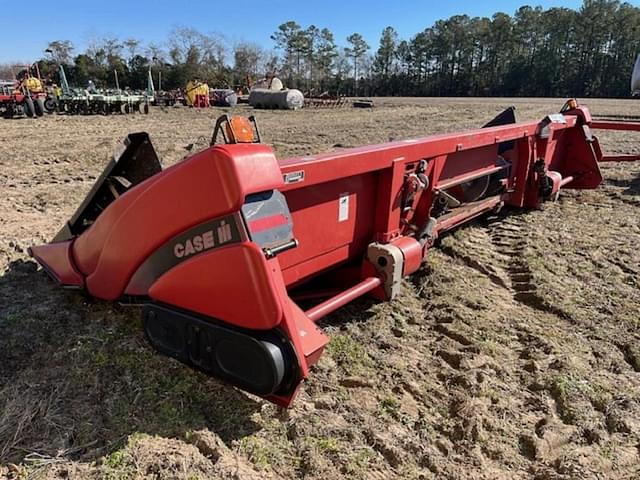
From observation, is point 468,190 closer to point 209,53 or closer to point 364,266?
point 364,266

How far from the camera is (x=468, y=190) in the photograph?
168 inches

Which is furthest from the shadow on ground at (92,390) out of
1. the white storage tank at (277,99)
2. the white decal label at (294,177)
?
the white storage tank at (277,99)

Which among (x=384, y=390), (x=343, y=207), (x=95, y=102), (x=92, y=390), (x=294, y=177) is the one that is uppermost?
(x=294, y=177)

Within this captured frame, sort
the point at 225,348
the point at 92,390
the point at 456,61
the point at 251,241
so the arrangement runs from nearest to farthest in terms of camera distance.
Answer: the point at 251,241
the point at 225,348
the point at 92,390
the point at 456,61

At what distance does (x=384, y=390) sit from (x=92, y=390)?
1.30 m

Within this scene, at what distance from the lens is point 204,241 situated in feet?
5.90

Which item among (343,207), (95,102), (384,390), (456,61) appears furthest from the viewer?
(456,61)

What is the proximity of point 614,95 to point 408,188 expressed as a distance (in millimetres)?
57915

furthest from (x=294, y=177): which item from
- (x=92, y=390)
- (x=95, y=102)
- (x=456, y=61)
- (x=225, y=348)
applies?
(x=456, y=61)

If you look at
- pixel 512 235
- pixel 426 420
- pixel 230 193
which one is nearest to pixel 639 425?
pixel 426 420

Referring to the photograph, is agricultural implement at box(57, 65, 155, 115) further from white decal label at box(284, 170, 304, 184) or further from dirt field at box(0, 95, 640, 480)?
white decal label at box(284, 170, 304, 184)

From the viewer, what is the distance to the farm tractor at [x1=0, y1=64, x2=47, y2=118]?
53.8 feet

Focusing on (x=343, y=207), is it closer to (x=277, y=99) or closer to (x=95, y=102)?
(x=95, y=102)

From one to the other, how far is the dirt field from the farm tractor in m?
15.6
